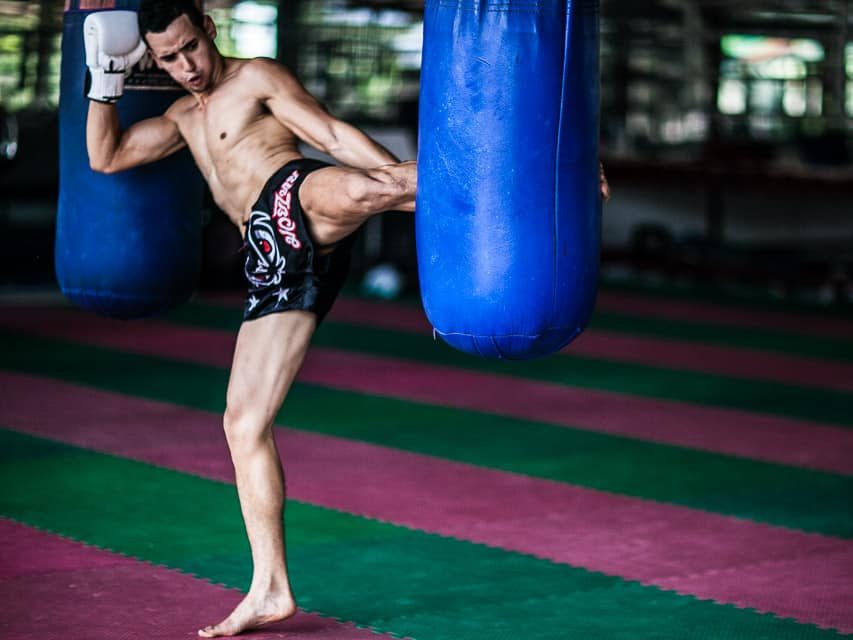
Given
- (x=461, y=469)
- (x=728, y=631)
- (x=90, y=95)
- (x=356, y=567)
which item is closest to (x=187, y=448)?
(x=461, y=469)

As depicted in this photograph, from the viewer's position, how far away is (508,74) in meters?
3.29

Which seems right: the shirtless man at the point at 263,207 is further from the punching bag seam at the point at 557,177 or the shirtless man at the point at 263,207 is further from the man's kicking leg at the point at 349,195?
the punching bag seam at the point at 557,177

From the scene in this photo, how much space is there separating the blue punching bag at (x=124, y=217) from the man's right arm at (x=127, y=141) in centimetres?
20

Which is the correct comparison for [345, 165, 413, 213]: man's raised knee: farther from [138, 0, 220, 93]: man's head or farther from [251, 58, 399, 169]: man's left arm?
[138, 0, 220, 93]: man's head

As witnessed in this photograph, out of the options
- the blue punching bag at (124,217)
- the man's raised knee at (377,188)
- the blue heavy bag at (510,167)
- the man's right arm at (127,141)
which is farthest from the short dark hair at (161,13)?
the blue heavy bag at (510,167)

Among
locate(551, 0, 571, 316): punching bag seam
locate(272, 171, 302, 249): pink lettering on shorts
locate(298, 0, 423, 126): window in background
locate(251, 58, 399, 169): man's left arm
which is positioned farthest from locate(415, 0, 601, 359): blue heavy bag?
locate(298, 0, 423, 126): window in background

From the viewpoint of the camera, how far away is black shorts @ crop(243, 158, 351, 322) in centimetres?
381

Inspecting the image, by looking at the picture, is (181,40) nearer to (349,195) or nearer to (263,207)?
(263,207)

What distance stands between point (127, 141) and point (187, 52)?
44cm

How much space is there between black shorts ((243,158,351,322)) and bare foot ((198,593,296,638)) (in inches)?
30.5

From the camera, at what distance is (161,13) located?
3857 millimetres

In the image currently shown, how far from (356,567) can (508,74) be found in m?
1.96

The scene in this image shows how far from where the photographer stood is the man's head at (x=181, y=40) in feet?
12.6

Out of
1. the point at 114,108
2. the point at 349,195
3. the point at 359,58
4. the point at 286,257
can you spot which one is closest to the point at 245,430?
the point at 286,257
